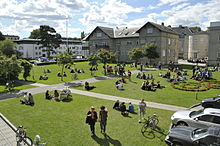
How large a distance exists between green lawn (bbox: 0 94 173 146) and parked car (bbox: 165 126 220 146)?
0.98m

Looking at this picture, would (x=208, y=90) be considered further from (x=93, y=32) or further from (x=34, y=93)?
(x=93, y=32)

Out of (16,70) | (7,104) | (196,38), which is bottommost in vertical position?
(7,104)

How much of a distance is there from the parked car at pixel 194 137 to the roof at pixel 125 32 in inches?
1832

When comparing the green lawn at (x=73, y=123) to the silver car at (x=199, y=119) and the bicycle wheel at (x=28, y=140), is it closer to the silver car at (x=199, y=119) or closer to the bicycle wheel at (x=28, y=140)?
the bicycle wheel at (x=28, y=140)

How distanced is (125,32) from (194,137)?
51.8 meters

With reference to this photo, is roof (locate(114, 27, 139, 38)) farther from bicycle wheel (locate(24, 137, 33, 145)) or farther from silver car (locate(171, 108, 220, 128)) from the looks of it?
bicycle wheel (locate(24, 137, 33, 145))

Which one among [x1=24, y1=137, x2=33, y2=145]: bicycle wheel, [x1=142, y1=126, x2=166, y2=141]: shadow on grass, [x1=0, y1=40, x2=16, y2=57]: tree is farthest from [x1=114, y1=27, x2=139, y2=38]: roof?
[x1=24, y1=137, x2=33, y2=145]: bicycle wheel

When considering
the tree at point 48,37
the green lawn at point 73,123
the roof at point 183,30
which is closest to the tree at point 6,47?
the tree at point 48,37

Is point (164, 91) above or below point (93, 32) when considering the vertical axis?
below

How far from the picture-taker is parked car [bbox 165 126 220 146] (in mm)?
7664

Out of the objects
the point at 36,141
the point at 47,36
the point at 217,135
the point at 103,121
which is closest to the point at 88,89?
the point at 103,121

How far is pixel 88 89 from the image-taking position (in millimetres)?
22125

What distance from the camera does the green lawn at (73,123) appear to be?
9.62 metres

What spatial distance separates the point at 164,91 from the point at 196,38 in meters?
52.6
